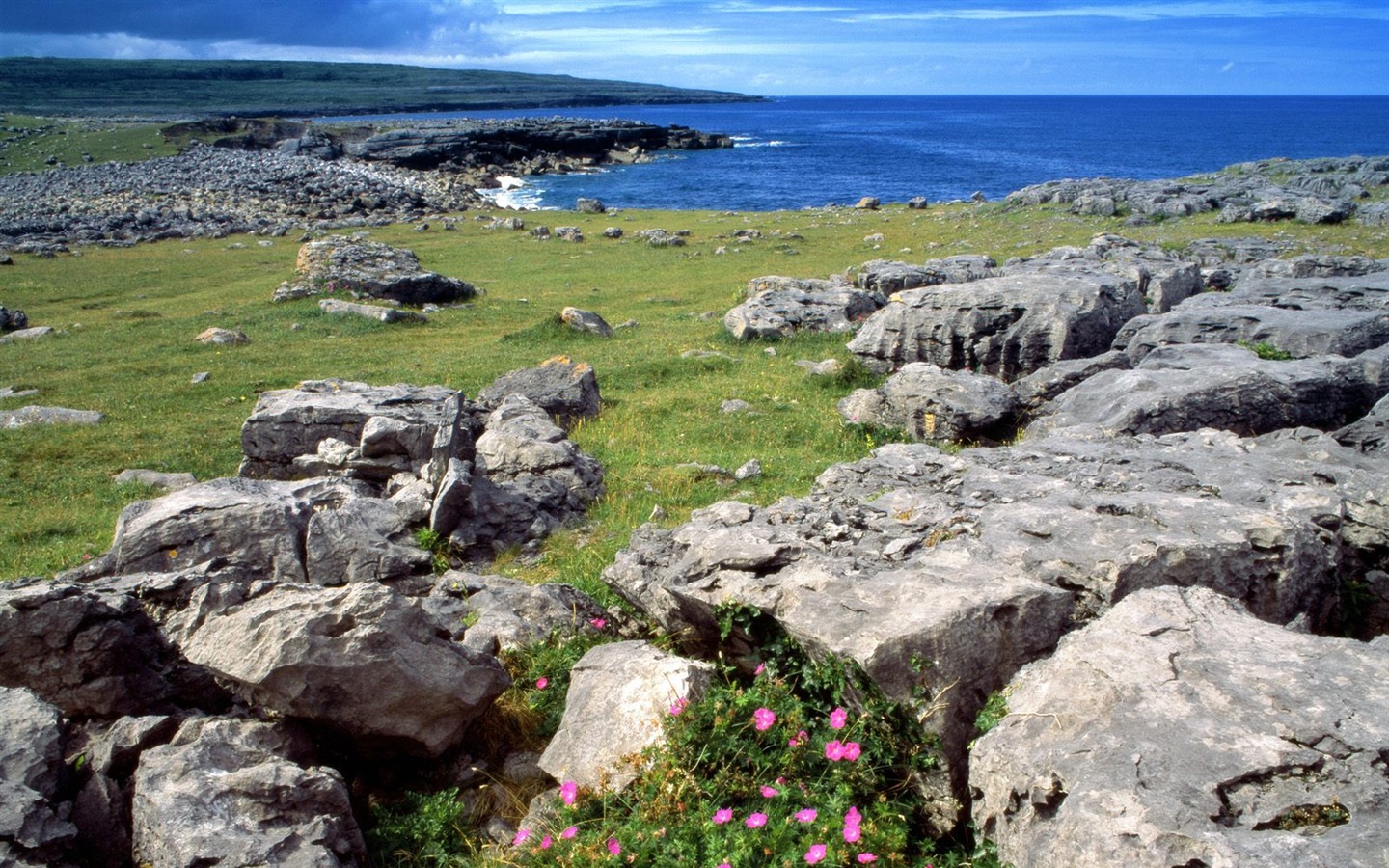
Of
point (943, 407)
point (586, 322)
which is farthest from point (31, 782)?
point (586, 322)

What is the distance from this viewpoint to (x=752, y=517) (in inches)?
382

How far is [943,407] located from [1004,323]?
16.5 ft

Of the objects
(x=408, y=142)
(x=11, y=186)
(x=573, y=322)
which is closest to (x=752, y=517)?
(x=573, y=322)

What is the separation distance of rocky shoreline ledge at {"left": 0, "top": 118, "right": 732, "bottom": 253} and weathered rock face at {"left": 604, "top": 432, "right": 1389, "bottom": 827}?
51.1m

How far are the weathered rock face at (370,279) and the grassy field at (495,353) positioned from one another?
162cm

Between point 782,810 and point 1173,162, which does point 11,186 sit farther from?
point 1173,162

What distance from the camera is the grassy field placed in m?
15.5

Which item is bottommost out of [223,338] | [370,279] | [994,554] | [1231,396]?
[223,338]

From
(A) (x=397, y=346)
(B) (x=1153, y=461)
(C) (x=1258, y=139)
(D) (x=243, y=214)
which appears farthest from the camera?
(C) (x=1258, y=139)

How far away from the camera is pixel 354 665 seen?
7078mm

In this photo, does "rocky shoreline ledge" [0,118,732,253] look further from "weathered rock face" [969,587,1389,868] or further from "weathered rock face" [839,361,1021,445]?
"weathered rock face" [969,587,1389,868]

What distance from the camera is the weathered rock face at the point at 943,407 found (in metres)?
16.6

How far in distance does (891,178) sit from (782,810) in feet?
339

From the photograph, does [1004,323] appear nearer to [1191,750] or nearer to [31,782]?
[1191,750]
